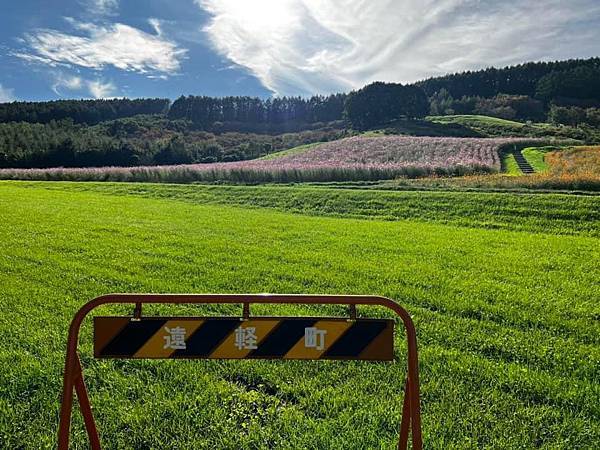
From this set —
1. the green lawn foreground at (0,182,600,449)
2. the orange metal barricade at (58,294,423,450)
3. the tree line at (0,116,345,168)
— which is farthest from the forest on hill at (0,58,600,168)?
the orange metal barricade at (58,294,423,450)

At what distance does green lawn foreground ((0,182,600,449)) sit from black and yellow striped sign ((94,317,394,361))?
108 centimetres

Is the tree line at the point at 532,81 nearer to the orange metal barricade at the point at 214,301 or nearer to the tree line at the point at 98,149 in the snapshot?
the tree line at the point at 98,149

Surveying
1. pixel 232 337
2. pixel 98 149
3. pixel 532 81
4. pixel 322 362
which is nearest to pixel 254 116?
pixel 98 149

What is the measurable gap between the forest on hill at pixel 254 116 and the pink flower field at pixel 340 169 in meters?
25.2

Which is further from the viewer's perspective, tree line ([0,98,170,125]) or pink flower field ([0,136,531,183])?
tree line ([0,98,170,125])

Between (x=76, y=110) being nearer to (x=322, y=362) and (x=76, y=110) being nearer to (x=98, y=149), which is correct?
(x=98, y=149)

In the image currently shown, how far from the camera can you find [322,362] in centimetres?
440

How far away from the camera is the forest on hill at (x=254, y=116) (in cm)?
6350

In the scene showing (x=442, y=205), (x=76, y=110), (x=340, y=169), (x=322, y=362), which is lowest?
(x=322, y=362)

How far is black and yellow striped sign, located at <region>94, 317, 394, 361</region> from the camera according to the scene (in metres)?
2.42

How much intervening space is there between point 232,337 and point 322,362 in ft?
7.20

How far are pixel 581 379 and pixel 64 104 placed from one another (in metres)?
115

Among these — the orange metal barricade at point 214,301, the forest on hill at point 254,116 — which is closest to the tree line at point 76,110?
the forest on hill at point 254,116

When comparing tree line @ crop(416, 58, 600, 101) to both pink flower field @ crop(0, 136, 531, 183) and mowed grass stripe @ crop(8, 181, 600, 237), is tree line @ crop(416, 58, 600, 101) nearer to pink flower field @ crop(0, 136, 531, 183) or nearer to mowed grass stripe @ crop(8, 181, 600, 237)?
pink flower field @ crop(0, 136, 531, 183)
